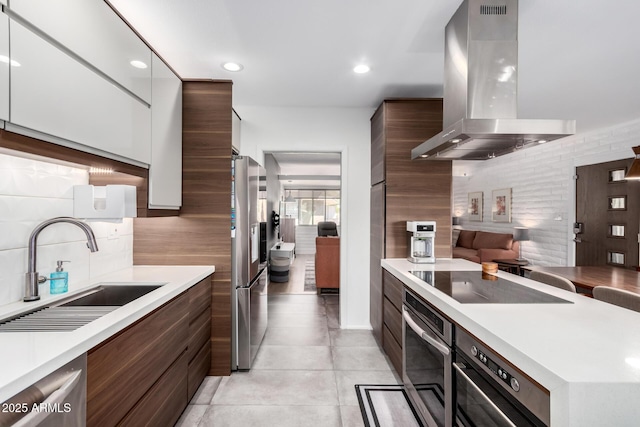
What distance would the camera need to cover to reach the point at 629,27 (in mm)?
1892

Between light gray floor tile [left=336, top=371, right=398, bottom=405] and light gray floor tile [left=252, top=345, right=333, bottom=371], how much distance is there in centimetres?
18

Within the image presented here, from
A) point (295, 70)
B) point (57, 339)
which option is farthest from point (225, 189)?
point (57, 339)

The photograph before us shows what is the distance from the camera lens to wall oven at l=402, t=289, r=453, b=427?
1.42 m

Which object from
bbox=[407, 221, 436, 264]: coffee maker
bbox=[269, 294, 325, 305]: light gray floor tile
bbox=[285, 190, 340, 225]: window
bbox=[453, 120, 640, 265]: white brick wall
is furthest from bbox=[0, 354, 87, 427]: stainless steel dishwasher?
bbox=[285, 190, 340, 225]: window

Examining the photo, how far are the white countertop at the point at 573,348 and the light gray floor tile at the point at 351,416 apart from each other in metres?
1.00

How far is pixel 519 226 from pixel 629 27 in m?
4.23

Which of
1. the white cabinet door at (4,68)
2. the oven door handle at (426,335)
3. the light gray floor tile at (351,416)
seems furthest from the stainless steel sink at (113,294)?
the oven door handle at (426,335)

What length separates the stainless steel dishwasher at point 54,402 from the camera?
82 cm

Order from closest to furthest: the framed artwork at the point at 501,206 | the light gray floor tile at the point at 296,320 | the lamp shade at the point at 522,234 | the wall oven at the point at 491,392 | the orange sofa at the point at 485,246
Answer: the wall oven at the point at 491,392, the light gray floor tile at the point at 296,320, the lamp shade at the point at 522,234, the orange sofa at the point at 485,246, the framed artwork at the point at 501,206

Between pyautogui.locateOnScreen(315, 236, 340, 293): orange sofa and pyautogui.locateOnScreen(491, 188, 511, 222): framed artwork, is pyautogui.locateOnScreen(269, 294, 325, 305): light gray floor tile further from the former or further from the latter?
pyautogui.locateOnScreen(491, 188, 511, 222): framed artwork

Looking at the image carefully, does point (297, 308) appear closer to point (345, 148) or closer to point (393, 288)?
point (393, 288)

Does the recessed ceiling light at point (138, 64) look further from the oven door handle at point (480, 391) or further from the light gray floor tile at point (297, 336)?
the light gray floor tile at point (297, 336)

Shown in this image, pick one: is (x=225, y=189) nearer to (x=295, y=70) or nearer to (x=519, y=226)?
(x=295, y=70)

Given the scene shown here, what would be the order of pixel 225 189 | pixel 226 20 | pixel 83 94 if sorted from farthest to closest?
1. pixel 225 189
2. pixel 226 20
3. pixel 83 94
